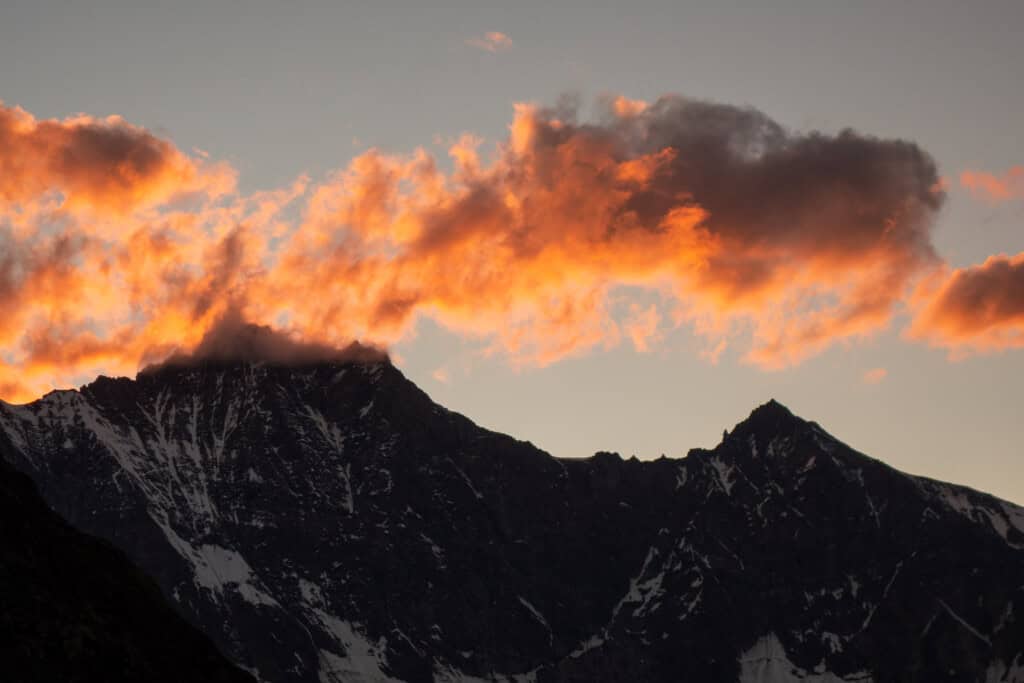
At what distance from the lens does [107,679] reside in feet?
559

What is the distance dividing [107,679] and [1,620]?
10.2 m

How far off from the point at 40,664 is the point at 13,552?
1656cm

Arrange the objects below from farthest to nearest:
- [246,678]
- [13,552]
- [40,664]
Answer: [246,678]
[13,552]
[40,664]

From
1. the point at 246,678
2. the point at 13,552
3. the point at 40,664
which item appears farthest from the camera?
the point at 246,678

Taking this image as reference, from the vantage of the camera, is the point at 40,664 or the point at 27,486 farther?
the point at 27,486

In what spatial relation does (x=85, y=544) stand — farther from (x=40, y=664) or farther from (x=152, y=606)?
(x=40, y=664)

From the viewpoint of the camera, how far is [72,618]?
17412cm

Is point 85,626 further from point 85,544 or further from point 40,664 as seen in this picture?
point 85,544

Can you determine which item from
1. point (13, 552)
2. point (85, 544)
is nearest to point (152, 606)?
point (85, 544)

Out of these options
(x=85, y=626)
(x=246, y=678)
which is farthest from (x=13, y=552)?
(x=246, y=678)

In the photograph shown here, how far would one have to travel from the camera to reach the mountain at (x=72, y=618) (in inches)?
6609

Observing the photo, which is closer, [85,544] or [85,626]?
[85,626]

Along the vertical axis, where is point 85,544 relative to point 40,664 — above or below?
above

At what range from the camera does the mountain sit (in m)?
168
